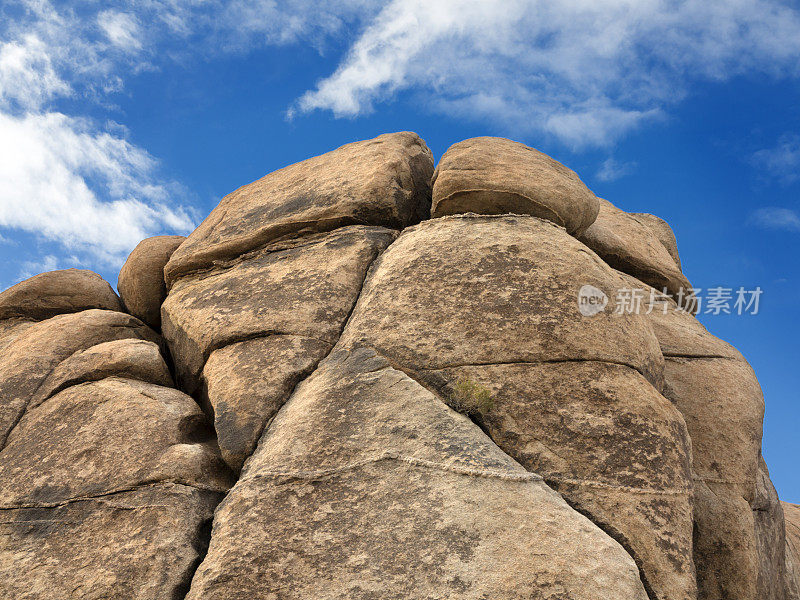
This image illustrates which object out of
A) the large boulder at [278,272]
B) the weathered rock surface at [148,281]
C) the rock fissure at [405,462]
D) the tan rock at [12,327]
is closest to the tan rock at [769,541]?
the rock fissure at [405,462]

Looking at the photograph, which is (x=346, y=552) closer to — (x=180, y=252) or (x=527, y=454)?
(x=527, y=454)

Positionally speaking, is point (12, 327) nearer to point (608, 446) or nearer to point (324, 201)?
point (324, 201)

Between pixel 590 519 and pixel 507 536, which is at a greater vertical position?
pixel 590 519

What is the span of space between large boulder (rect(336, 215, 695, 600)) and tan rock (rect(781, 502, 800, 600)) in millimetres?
3810

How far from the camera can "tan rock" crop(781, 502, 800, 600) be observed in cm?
937

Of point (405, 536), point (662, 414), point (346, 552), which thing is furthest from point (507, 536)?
point (662, 414)

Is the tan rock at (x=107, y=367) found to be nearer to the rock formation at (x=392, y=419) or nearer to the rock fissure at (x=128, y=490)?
the rock formation at (x=392, y=419)

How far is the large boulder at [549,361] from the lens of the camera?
254 inches

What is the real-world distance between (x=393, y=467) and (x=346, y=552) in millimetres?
831

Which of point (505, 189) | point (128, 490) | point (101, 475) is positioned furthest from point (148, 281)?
point (505, 189)

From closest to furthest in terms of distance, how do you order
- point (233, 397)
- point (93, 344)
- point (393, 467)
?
point (393, 467) → point (233, 397) → point (93, 344)

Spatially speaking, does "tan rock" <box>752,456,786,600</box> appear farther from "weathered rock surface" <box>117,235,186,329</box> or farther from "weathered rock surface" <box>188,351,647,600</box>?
"weathered rock surface" <box>117,235,186,329</box>

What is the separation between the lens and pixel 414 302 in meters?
7.69

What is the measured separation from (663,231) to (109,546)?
428 inches
